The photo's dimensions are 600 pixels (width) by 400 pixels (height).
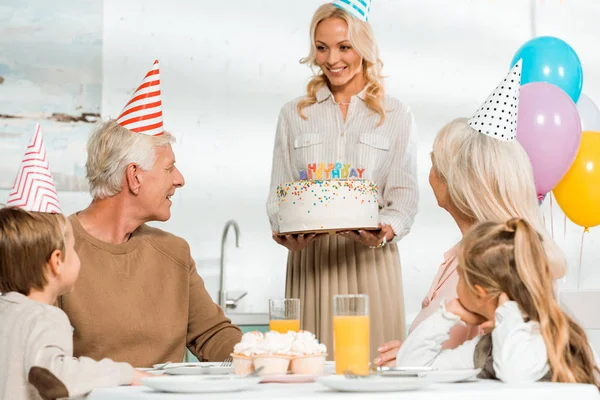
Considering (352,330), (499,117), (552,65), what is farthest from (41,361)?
(552,65)

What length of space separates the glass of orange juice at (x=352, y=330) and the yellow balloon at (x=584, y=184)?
76.9 inches

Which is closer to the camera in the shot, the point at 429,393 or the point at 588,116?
the point at 429,393

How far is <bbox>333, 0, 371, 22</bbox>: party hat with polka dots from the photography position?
277 cm

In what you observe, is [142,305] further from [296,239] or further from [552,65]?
[552,65]

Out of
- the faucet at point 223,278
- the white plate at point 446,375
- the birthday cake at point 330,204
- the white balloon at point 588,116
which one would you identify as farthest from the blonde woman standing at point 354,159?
the white plate at point 446,375

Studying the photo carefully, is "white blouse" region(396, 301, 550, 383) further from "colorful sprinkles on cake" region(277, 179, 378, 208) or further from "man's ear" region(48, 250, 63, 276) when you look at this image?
"colorful sprinkles on cake" region(277, 179, 378, 208)

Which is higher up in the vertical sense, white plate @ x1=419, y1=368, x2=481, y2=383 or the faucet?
the faucet

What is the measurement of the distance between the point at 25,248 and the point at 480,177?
0.89 metres

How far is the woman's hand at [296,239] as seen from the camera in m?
2.53

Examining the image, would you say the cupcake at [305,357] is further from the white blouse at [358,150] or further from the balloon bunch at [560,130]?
the balloon bunch at [560,130]

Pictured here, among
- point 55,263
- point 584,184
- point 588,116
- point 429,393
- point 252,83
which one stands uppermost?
point 252,83

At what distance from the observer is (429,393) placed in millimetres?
1165

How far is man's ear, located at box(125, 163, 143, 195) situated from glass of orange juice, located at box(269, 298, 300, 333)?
661 mm

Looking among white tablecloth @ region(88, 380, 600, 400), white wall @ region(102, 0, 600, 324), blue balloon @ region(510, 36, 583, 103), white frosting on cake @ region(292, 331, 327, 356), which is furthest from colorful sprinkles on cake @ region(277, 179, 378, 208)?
white wall @ region(102, 0, 600, 324)
